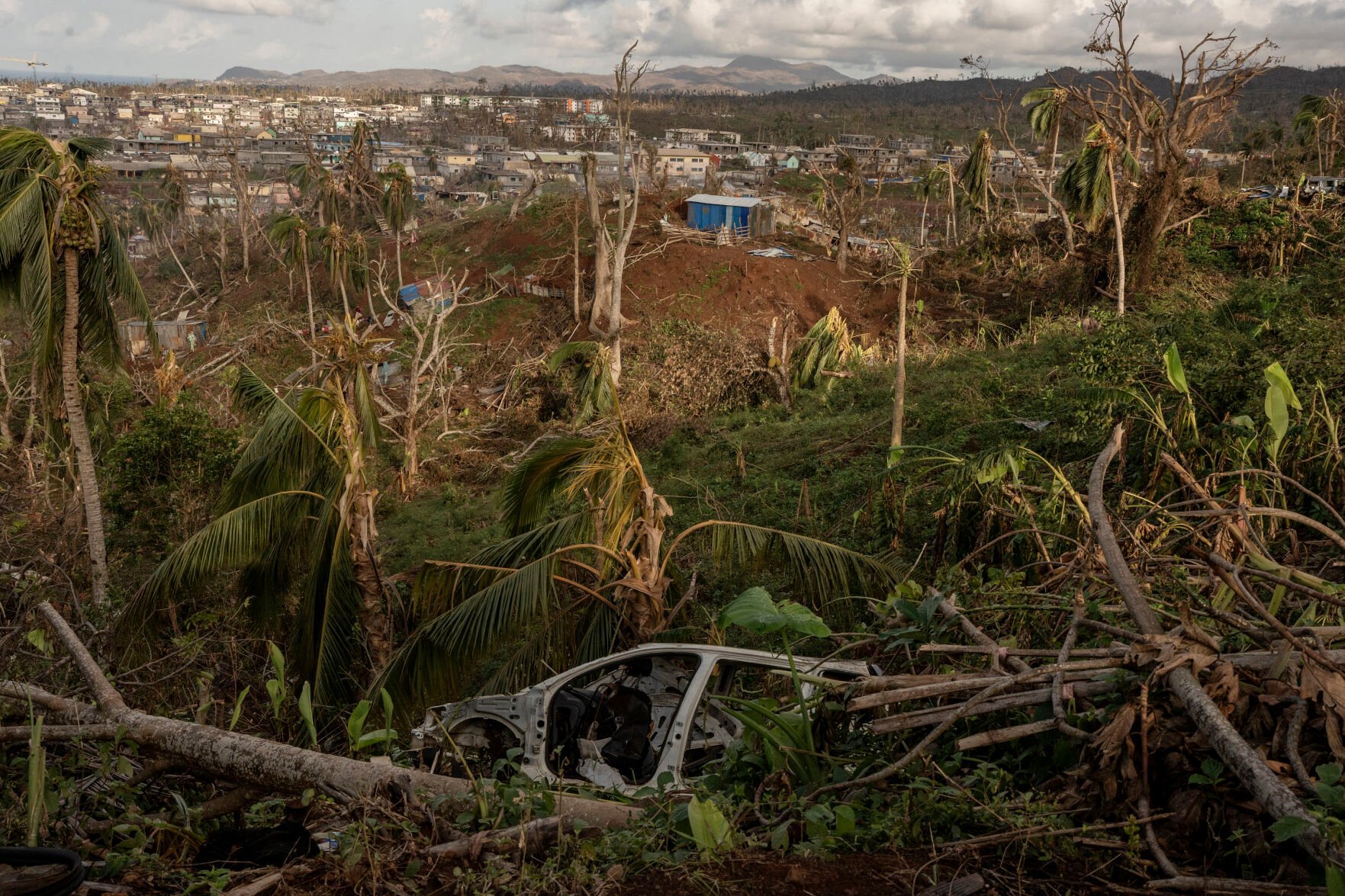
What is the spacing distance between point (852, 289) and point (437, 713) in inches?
911

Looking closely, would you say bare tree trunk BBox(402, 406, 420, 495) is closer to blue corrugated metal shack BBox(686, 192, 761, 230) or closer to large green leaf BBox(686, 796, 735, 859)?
large green leaf BBox(686, 796, 735, 859)

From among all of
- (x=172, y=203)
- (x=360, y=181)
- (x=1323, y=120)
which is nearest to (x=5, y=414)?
(x=360, y=181)

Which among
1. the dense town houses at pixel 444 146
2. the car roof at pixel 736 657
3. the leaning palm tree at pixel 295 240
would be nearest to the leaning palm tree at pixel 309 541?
the car roof at pixel 736 657

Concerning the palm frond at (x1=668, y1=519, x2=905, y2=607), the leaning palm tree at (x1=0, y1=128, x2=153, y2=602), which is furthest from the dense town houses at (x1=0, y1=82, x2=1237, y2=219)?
the palm frond at (x1=668, y1=519, x2=905, y2=607)

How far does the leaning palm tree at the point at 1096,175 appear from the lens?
19125mm

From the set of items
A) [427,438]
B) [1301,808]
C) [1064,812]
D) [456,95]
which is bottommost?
[427,438]

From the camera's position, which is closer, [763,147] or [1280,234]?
[1280,234]

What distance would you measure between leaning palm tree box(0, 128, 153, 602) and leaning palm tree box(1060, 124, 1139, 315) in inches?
675

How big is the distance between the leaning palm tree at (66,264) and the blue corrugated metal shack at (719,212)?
21.5 m

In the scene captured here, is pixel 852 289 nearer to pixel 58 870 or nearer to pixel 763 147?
pixel 58 870

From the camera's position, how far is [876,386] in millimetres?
16844

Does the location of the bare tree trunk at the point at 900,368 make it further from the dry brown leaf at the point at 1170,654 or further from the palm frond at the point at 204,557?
the dry brown leaf at the point at 1170,654

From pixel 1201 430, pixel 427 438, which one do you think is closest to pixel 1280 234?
pixel 1201 430

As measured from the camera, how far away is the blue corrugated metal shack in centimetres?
3189
